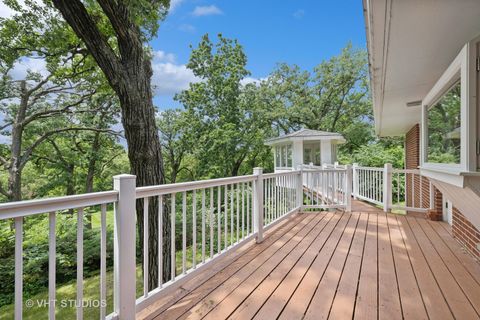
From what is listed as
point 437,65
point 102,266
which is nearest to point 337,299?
point 102,266

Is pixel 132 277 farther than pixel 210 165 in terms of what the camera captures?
No

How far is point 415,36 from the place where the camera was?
2078mm

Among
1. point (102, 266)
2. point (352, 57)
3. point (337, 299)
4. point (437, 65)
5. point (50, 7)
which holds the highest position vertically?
point (352, 57)

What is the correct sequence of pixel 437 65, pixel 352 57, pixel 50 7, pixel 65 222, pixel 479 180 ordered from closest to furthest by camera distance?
pixel 479 180 → pixel 437 65 → pixel 50 7 → pixel 65 222 → pixel 352 57

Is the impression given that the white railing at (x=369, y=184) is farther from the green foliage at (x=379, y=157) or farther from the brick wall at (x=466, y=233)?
the green foliage at (x=379, y=157)

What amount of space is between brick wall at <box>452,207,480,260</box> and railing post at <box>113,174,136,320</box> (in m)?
3.64

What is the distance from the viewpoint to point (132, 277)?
5.75 ft

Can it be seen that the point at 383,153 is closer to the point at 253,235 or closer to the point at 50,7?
the point at 253,235

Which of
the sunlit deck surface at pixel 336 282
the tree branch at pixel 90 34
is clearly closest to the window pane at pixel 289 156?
the sunlit deck surface at pixel 336 282

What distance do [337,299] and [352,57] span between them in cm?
1908

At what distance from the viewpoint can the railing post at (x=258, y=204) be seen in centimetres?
359

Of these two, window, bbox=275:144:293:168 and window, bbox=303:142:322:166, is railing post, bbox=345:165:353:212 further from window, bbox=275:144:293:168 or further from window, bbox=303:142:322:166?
window, bbox=275:144:293:168

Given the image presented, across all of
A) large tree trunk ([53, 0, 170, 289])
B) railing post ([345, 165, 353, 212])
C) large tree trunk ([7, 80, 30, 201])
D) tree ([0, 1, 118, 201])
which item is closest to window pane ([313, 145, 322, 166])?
railing post ([345, 165, 353, 212])

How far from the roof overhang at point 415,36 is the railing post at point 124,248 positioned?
2.06 metres
